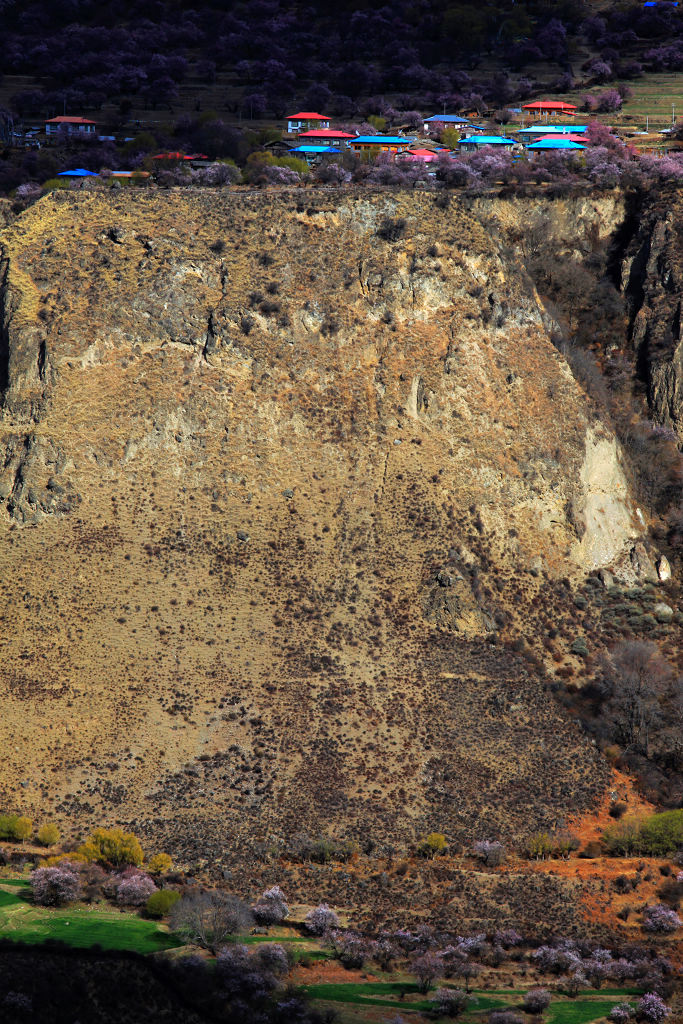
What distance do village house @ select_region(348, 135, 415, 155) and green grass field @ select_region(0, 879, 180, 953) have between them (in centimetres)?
4832

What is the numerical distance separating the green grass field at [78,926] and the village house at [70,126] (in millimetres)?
52784

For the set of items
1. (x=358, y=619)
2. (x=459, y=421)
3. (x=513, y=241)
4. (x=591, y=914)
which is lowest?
(x=591, y=914)

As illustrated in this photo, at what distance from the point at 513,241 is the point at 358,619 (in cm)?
2124

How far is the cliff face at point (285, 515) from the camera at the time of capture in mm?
48250

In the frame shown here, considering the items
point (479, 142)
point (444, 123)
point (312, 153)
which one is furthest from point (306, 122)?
point (479, 142)

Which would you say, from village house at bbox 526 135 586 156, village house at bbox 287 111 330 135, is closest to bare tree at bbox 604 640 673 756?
village house at bbox 526 135 586 156

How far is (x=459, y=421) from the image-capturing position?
2287 inches

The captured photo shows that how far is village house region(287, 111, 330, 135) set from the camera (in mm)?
84500

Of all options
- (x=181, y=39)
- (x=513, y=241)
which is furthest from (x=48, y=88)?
(x=513, y=241)

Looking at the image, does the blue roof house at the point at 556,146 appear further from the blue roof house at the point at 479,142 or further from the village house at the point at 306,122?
the village house at the point at 306,122

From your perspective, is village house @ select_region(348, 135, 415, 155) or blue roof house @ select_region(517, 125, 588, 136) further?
blue roof house @ select_region(517, 125, 588, 136)

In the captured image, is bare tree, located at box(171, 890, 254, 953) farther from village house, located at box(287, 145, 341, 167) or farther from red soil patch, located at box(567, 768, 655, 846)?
village house, located at box(287, 145, 341, 167)

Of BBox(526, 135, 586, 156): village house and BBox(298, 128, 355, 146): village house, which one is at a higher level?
BBox(526, 135, 586, 156): village house

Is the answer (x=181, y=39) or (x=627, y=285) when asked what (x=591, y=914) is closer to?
(x=627, y=285)
